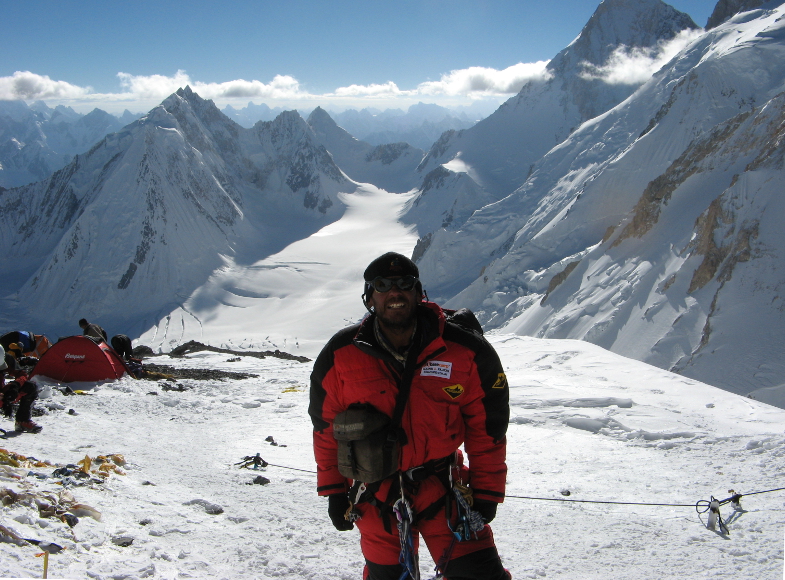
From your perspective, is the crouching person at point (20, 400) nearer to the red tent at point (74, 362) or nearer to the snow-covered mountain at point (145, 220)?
the red tent at point (74, 362)

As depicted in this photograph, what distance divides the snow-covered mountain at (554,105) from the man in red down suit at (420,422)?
364ft

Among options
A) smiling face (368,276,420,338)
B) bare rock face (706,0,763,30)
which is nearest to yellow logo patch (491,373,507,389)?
smiling face (368,276,420,338)

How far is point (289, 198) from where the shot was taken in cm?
16600

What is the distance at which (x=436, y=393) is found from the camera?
117 inches

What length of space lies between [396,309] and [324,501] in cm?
329

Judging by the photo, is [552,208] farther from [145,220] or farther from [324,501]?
[145,220]

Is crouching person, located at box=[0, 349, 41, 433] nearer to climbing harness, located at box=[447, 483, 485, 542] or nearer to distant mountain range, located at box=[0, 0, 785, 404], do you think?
climbing harness, located at box=[447, 483, 485, 542]

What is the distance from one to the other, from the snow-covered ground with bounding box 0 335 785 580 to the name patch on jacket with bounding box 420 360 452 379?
2040mm

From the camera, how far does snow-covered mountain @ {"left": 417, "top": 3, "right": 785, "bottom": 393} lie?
2050 centimetres

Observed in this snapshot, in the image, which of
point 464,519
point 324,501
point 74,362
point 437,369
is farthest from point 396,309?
point 74,362

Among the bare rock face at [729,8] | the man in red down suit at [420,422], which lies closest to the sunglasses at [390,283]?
the man in red down suit at [420,422]

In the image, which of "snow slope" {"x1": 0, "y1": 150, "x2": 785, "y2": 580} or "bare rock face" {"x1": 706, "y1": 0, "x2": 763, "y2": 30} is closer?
"snow slope" {"x1": 0, "y1": 150, "x2": 785, "y2": 580}

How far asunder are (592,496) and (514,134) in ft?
442

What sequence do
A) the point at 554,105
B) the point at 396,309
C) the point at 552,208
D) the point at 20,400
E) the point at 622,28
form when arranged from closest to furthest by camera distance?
the point at 396,309, the point at 20,400, the point at 552,208, the point at 622,28, the point at 554,105
